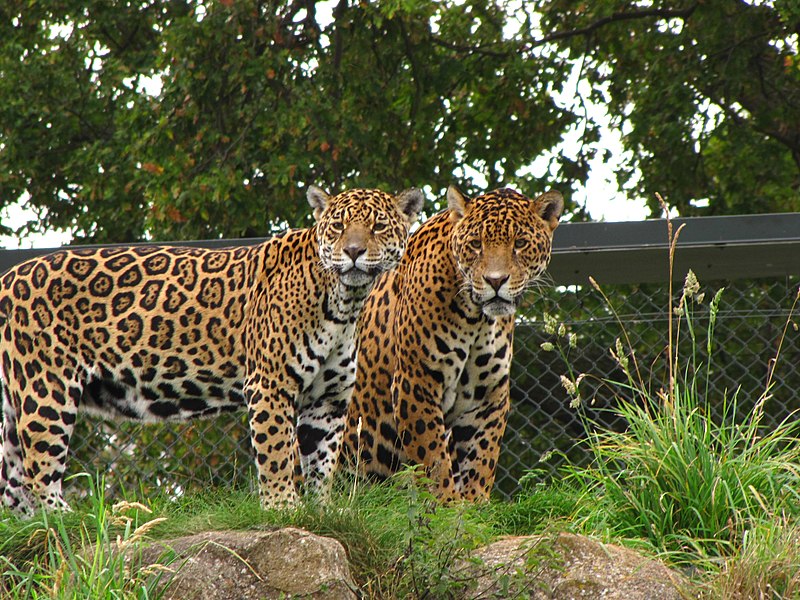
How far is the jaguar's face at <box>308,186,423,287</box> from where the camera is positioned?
6.08 metres

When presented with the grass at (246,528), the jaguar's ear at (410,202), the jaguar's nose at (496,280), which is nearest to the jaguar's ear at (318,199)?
the jaguar's ear at (410,202)

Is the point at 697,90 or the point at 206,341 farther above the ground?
the point at 697,90

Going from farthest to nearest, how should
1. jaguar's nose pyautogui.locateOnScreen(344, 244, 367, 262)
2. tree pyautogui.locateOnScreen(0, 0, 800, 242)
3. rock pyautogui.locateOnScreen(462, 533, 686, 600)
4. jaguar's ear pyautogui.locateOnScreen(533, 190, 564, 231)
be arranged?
tree pyautogui.locateOnScreen(0, 0, 800, 242) < jaguar's ear pyautogui.locateOnScreen(533, 190, 564, 231) < jaguar's nose pyautogui.locateOnScreen(344, 244, 367, 262) < rock pyautogui.locateOnScreen(462, 533, 686, 600)

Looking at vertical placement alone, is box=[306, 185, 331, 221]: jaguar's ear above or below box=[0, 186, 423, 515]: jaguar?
above

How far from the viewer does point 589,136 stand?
47.1 feet

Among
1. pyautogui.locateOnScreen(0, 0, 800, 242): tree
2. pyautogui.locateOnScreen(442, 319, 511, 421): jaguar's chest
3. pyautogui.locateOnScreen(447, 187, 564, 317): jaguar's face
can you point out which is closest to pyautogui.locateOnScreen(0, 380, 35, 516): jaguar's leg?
pyautogui.locateOnScreen(442, 319, 511, 421): jaguar's chest

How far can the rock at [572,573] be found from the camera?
502cm

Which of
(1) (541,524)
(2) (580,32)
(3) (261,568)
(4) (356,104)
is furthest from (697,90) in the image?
(3) (261,568)

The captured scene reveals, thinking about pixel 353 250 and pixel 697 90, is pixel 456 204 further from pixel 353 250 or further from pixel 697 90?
pixel 697 90

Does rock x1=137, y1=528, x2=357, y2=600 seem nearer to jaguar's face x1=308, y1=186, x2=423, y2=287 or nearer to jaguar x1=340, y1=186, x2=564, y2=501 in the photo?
jaguar x1=340, y1=186, x2=564, y2=501

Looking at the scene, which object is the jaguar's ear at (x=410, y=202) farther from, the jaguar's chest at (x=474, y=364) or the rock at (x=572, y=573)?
the rock at (x=572, y=573)

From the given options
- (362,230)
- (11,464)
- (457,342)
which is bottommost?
(11,464)

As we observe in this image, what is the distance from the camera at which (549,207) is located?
6551 mm

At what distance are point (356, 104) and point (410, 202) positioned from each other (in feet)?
24.2
